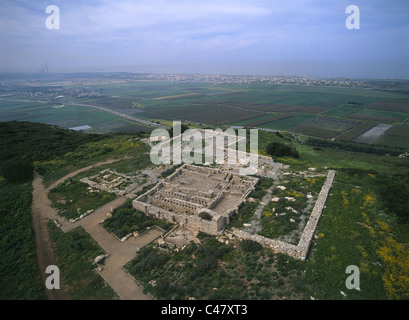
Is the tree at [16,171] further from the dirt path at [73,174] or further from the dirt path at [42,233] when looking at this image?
the dirt path at [73,174]

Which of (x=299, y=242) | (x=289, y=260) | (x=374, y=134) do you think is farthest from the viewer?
(x=374, y=134)

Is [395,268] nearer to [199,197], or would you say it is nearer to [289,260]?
[289,260]

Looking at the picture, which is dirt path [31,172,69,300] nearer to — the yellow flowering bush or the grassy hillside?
the grassy hillside

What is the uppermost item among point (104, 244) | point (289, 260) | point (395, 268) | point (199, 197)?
point (199, 197)

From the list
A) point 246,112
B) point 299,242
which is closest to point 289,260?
point 299,242

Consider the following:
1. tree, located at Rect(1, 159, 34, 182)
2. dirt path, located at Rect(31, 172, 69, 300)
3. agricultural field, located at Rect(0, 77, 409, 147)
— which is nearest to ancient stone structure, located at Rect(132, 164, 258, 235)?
dirt path, located at Rect(31, 172, 69, 300)

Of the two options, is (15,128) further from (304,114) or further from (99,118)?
(304,114)
